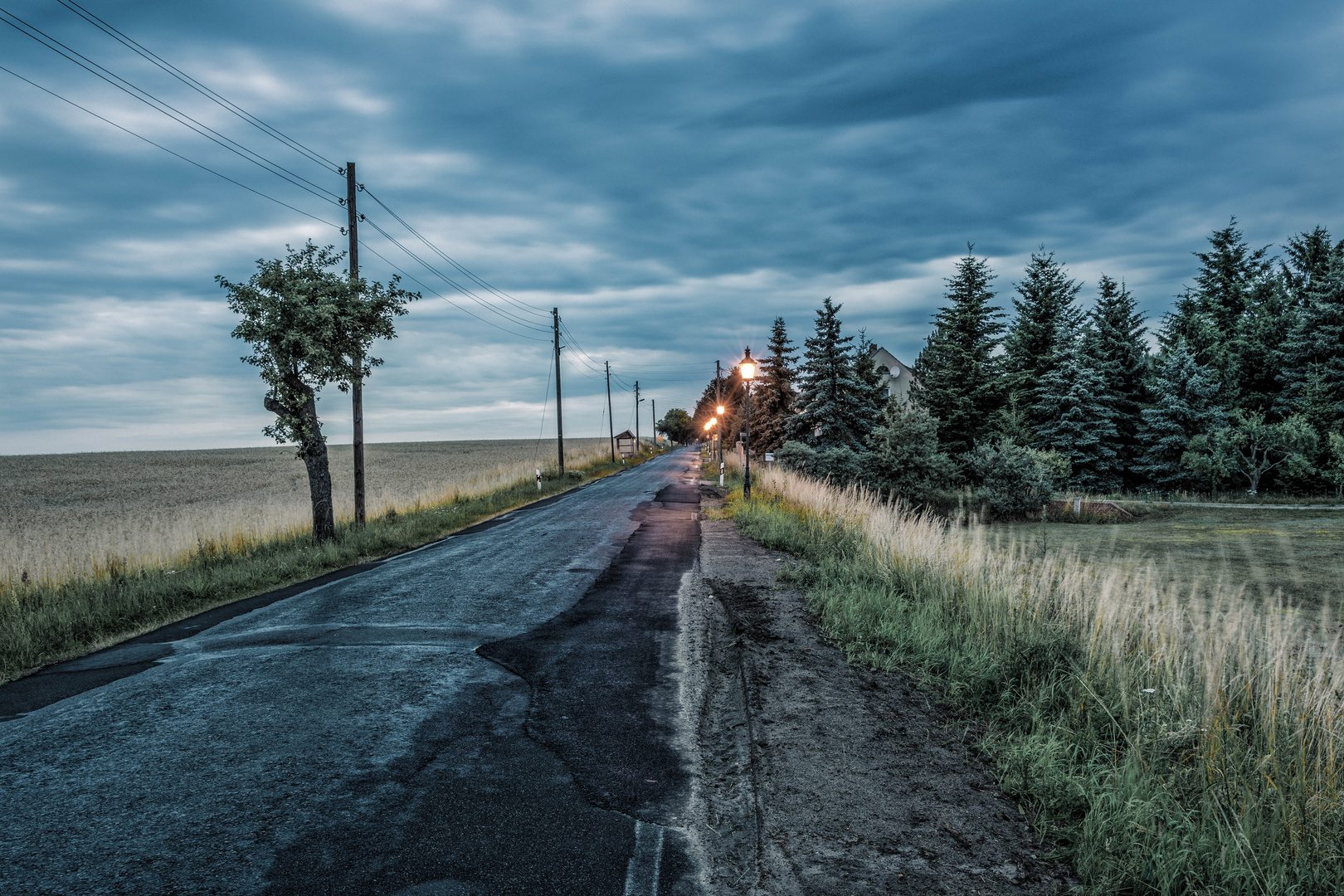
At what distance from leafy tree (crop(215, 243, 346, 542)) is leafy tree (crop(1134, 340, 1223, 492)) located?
96.3 ft

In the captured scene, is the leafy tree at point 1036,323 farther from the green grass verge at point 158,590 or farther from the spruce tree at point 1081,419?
the green grass verge at point 158,590

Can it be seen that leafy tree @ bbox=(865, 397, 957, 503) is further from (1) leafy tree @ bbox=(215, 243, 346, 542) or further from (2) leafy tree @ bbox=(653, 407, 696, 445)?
(2) leafy tree @ bbox=(653, 407, 696, 445)

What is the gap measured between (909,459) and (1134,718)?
1879 centimetres

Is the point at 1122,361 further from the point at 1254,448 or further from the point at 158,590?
the point at 158,590

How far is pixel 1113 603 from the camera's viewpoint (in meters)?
4.90

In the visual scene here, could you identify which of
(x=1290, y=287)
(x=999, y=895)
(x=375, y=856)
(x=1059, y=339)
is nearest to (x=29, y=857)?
(x=375, y=856)

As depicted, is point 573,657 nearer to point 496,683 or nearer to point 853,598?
point 496,683

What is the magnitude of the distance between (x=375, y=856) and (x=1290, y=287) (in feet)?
139

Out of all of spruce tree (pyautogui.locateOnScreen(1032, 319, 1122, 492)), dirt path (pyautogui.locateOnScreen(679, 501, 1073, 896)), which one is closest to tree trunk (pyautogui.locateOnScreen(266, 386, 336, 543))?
dirt path (pyautogui.locateOnScreen(679, 501, 1073, 896))

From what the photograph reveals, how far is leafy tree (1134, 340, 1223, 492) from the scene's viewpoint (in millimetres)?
24609

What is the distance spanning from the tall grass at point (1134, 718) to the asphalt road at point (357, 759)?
6.63ft

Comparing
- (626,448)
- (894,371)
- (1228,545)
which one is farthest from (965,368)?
(626,448)

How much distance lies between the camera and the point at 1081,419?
26672 millimetres

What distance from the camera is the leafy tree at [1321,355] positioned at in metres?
23.2
